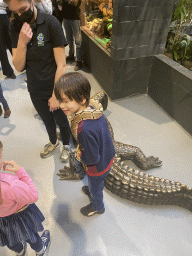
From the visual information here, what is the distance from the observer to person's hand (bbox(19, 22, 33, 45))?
1226mm

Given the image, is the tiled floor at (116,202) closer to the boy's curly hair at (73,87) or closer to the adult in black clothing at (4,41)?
the adult in black clothing at (4,41)

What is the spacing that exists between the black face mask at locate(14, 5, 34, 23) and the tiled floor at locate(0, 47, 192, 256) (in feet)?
4.58

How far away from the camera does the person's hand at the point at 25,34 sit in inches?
48.3

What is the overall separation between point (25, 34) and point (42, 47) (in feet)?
0.46

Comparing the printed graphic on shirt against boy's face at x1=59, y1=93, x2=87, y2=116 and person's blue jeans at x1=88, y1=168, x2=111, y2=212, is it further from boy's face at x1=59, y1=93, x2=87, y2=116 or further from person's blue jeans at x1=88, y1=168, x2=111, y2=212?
person's blue jeans at x1=88, y1=168, x2=111, y2=212

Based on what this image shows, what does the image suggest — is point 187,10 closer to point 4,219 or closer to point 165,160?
point 165,160

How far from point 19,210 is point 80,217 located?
0.76m

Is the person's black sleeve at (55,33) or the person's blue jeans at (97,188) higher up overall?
the person's black sleeve at (55,33)

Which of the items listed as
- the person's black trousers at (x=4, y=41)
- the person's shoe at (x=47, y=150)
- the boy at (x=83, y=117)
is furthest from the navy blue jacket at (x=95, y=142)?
the person's black trousers at (x=4, y=41)

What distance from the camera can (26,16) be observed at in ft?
4.01

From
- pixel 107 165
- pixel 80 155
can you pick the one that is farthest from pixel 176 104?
pixel 80 155

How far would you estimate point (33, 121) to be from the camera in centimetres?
266

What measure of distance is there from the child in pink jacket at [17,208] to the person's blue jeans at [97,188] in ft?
1.28

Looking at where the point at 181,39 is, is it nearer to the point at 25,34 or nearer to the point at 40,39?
the point at 40,39
